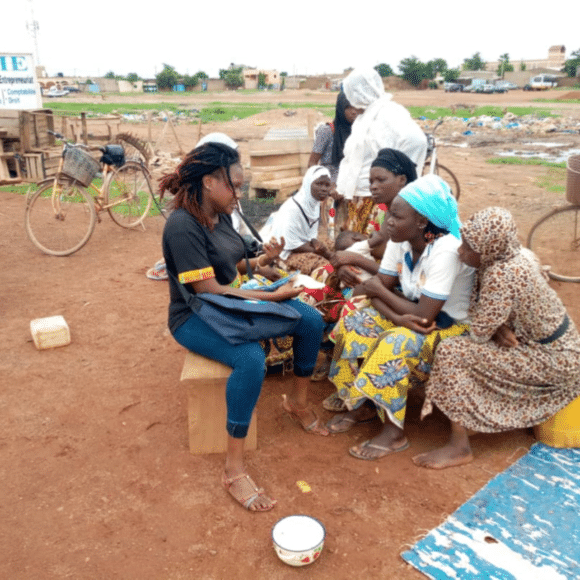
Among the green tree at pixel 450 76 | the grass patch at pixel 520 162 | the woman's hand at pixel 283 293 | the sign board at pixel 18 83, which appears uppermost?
the green tree at pixel 450 76

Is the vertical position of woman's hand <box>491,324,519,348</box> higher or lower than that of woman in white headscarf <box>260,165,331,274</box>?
lower

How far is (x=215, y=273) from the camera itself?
3.01 m

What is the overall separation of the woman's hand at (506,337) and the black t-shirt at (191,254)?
4.63ft

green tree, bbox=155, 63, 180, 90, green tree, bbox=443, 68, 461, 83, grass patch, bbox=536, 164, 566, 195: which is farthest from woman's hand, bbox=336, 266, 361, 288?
green tree, bbox=155, 63, 180, 90

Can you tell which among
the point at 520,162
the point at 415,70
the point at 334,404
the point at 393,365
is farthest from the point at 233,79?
the point at 393,365

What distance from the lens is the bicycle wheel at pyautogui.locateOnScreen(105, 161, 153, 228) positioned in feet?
24.1

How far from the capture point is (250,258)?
11.6 ft

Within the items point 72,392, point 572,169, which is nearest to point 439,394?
point 72,392

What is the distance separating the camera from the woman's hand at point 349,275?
12.1ft

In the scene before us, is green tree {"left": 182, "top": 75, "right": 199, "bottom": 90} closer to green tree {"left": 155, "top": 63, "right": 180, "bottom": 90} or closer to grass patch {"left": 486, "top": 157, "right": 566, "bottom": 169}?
green tree {"left": 155, "top": 63, "right": 180, "bottom": 90}

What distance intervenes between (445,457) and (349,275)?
1.28 m

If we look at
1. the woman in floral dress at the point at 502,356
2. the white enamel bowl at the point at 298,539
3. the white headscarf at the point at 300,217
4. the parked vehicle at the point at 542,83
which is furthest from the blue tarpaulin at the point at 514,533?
the parked vehicle at the point at 542,83

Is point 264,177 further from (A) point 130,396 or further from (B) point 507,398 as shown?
(B) point 507,398

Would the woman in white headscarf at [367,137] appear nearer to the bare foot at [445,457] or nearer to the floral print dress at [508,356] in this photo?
the floral print dress at [508,356]
